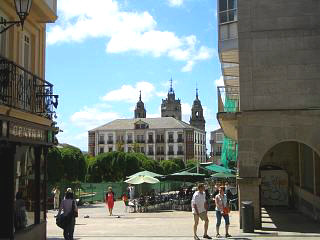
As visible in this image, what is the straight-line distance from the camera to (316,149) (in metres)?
17.5

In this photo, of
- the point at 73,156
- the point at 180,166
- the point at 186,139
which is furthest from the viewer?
the point at 186,139

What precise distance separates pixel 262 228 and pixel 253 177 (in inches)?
69.1

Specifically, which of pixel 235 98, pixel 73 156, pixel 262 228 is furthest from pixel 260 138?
pixel 73 156

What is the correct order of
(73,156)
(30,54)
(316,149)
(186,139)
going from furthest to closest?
(186,139) < (73,156) < (316,149) < (30,54)

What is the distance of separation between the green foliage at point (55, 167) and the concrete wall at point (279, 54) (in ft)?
83.9

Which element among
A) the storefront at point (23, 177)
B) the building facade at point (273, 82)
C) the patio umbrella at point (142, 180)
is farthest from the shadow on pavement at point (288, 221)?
the storefront at point (23, 177)

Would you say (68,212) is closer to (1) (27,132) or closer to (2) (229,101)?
(1) (27,132)

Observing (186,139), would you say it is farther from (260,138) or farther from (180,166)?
(260,138)

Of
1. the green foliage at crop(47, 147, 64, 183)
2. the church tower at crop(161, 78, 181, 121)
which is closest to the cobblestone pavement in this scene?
the green foliage at crop(47, 147, 64, 183)

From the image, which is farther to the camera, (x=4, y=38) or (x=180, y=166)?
(x=180, y=166)

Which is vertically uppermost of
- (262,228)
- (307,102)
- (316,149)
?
(307,102)

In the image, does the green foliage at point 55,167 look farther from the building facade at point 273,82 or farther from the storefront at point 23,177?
the storefront at point 23,177

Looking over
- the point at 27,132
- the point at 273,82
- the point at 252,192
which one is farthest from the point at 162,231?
the point at 27,132

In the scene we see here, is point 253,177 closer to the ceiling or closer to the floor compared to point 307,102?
closer to the floor
